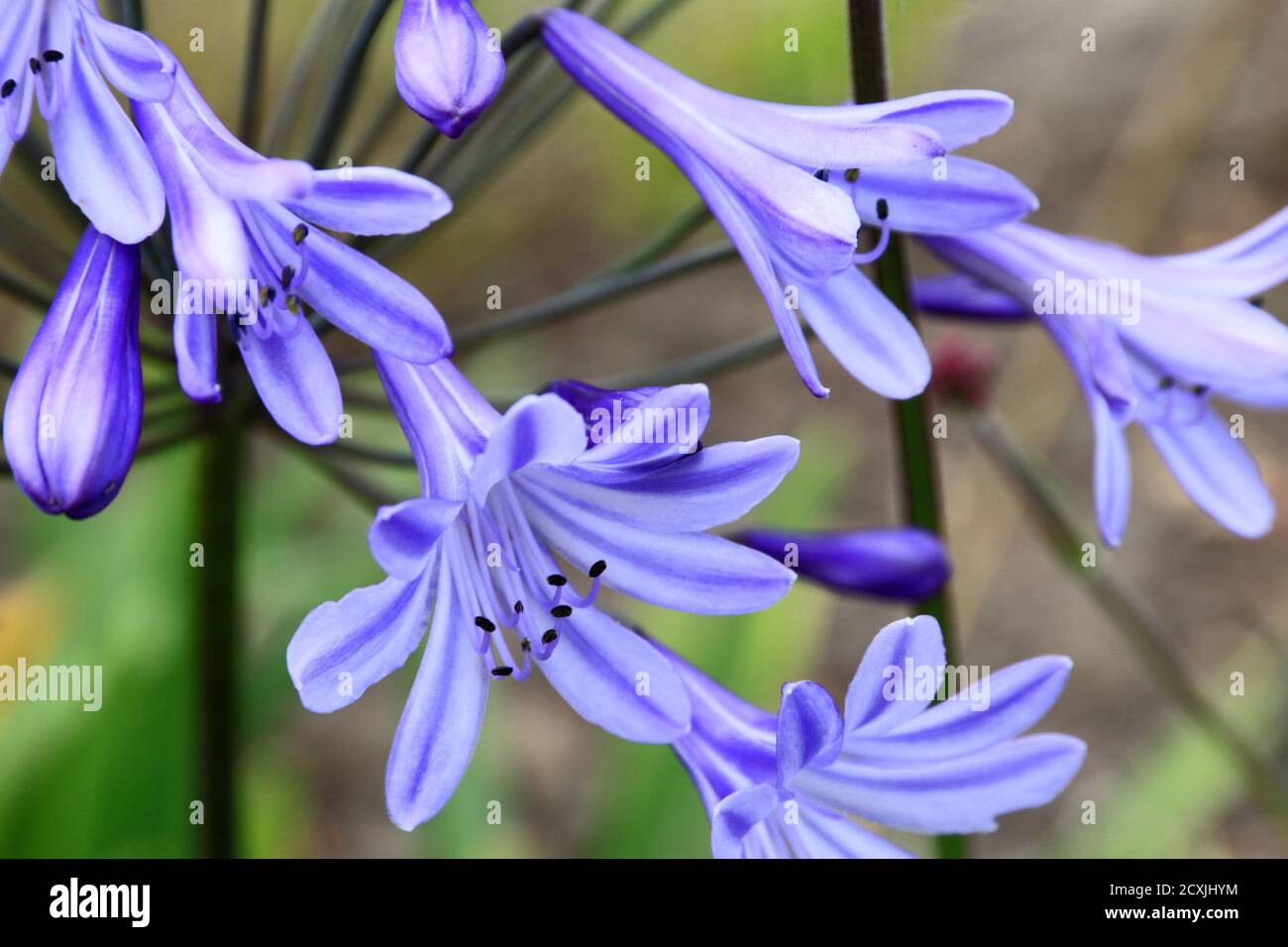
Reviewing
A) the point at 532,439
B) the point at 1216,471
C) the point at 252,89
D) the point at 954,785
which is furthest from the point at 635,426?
the point at 252,89

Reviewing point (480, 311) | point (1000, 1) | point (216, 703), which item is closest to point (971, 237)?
point (216, 703)

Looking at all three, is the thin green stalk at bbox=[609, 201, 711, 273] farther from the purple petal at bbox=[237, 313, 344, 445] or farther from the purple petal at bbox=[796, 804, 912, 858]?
the purple petal at bbox=[796, 804, 912, 858]

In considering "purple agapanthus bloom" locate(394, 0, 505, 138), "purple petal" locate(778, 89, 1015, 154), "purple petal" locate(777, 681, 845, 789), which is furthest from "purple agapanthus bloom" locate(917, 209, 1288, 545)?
"purple agapanthus bloom" locate(394, 0, 505, 138)

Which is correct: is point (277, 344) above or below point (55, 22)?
below

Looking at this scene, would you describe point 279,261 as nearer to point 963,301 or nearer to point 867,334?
point 867,334
